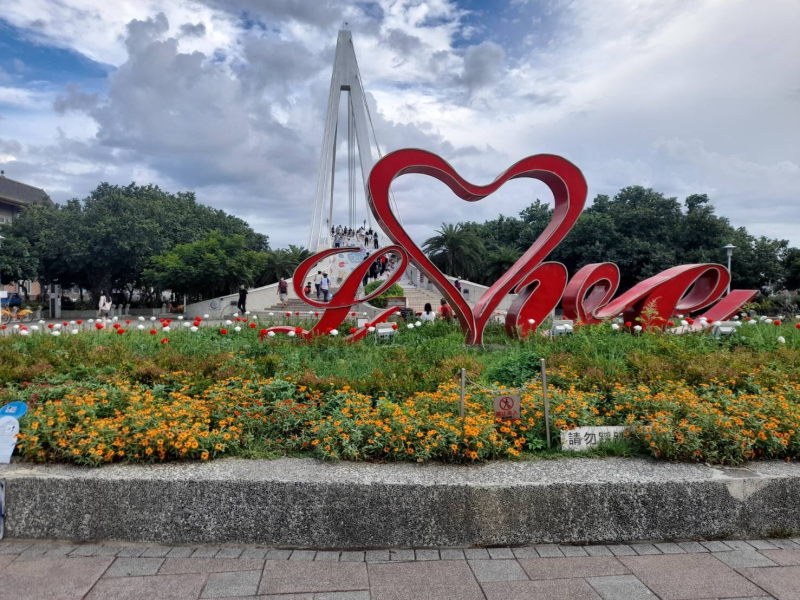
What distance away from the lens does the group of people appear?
3719cm

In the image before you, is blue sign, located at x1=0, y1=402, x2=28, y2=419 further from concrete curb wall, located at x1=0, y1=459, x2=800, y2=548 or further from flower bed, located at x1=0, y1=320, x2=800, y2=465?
concrete curb wall, located at x1=0, y1=459, x2=800, y2=548

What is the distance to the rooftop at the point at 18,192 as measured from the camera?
36688 millimetres

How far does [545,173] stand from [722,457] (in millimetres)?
7422

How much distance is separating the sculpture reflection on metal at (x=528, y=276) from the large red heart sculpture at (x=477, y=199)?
0.02 meters

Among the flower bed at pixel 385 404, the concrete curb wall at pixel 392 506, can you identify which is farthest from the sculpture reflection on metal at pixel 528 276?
the concrete curb wall at pixel 392 506

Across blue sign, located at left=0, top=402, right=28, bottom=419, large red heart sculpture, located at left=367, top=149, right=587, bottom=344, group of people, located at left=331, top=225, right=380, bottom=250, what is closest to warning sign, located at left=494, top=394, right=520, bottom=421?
blue sign, located at left=0, top=402, right=28, bottom=419

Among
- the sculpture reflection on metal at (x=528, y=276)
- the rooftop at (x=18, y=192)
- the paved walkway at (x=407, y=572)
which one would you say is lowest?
the paved walkway at (x=407, y=572)

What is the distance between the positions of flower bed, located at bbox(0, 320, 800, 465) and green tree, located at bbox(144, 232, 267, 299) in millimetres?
19038

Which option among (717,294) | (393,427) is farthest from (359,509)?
(717,294)

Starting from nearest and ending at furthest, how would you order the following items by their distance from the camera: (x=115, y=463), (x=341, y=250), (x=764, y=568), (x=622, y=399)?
(x=764, y=568) → (x=115, y=463) → (x=622, y=399) → (x=341, y=250)

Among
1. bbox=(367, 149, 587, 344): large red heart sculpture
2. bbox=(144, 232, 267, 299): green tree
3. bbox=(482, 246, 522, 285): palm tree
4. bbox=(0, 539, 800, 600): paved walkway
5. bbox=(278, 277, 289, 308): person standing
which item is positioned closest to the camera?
bbox=(0, 539, 800, 600): paved walkway

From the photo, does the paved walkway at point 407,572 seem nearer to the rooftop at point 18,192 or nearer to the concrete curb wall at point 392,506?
the concrete curb wall at point 392,506

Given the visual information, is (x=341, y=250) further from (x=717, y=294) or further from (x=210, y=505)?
(x=717, y=294)

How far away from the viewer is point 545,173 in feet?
34.3
